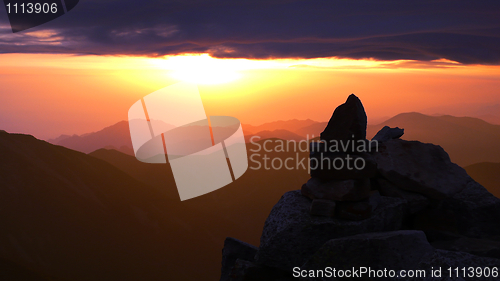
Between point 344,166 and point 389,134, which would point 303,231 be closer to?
point 344,166

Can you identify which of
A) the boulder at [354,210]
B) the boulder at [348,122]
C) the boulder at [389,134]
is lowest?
the boulder at [354,210]

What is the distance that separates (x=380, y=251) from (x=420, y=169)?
4.03 meters

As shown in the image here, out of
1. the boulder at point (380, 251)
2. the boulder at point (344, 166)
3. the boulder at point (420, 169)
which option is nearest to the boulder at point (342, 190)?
the boulder at point (344, 166)

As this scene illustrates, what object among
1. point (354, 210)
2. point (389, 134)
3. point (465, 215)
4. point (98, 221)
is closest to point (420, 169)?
point (465, 215)

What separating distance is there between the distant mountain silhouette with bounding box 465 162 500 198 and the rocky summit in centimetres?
5658

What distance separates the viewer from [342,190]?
8.29 metres

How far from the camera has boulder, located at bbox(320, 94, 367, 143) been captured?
8219 millimetres

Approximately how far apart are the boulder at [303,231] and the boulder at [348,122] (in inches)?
78.0

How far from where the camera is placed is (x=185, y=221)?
46281 millimetres

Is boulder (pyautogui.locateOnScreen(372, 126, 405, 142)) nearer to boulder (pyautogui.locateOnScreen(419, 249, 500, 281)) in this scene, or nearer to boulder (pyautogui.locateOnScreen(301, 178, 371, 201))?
boulder (pyautogui.locateOnScreen(301, 178, 371, 201))

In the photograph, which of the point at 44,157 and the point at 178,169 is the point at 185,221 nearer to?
the point at 44,157

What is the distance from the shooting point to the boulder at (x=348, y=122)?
8.22 m

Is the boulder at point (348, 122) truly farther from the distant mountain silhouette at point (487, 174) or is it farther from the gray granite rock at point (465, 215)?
the distant mountain silhouette at point (487, 174)

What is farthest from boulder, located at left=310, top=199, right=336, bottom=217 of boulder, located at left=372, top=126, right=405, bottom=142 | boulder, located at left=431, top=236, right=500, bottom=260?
boulder, located at left=372, top=126, right=405, bottom=142
